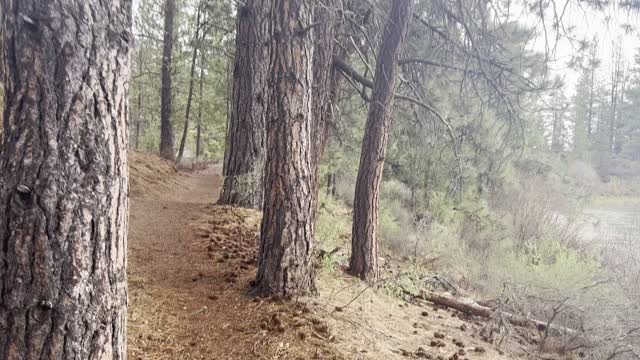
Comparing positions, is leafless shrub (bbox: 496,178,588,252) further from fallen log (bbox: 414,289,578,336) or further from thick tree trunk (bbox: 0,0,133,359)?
thick tree trunk (bbox: 0,0,133,359)

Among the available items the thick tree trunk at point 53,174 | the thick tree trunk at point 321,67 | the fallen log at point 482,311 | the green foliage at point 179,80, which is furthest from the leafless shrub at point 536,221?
the green foliage at point 179,80

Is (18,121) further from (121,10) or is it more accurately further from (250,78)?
(250,78)

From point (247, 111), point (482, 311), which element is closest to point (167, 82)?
point (247, 111)

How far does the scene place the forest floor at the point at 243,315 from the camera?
9.73 feet

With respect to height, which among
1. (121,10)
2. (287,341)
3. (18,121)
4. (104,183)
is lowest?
(287,341)

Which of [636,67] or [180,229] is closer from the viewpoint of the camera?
[180,229]

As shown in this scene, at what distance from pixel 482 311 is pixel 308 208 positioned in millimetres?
2885

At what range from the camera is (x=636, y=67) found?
95.4ft

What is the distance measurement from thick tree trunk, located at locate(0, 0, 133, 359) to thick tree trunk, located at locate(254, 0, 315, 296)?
6.42ft

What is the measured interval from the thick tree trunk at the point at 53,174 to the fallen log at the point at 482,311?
4155 mm

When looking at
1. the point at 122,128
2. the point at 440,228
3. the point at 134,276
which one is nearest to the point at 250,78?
the point at 134,276

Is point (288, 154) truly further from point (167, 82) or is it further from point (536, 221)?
point (167, 82)

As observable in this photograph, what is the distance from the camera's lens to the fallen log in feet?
15.3

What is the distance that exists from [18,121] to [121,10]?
0.60m
